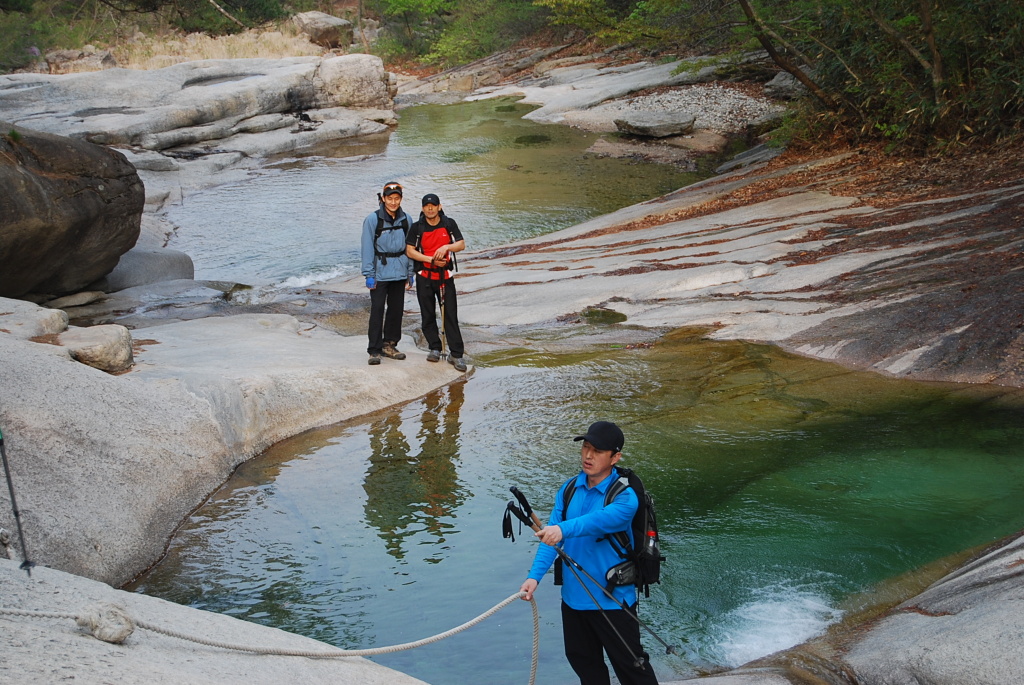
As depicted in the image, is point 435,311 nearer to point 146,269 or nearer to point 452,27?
point 146,269

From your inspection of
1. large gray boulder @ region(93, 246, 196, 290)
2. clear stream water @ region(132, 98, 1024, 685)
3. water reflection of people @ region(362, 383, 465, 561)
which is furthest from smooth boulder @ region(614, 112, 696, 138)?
water reflection of people @ region(362, 383, 465, 561)

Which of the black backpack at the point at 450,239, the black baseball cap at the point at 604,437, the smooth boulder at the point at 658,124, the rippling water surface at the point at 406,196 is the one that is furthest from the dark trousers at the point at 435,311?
the smooth boulder at the point at 658,124

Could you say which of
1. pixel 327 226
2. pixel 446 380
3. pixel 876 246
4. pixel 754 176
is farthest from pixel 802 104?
pixel 446 380

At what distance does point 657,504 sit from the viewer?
6383mm

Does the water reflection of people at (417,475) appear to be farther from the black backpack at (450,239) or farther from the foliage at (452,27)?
the foliage at (452,27)

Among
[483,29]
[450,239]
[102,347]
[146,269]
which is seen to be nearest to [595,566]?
[450,239]

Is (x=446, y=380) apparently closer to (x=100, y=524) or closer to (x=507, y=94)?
(x=100, y=524)

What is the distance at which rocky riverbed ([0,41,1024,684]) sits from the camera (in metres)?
4.23

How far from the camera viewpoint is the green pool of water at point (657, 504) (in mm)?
5148

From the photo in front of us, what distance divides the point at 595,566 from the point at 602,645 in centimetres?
40

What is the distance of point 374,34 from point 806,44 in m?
39.8

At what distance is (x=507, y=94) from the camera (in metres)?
33.6

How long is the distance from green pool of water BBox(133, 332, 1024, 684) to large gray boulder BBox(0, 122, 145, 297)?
454 cm

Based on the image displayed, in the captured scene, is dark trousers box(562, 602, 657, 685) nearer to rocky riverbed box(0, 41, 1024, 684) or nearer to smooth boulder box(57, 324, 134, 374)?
rocky riverbed box(0, 41, 1024, 684)
